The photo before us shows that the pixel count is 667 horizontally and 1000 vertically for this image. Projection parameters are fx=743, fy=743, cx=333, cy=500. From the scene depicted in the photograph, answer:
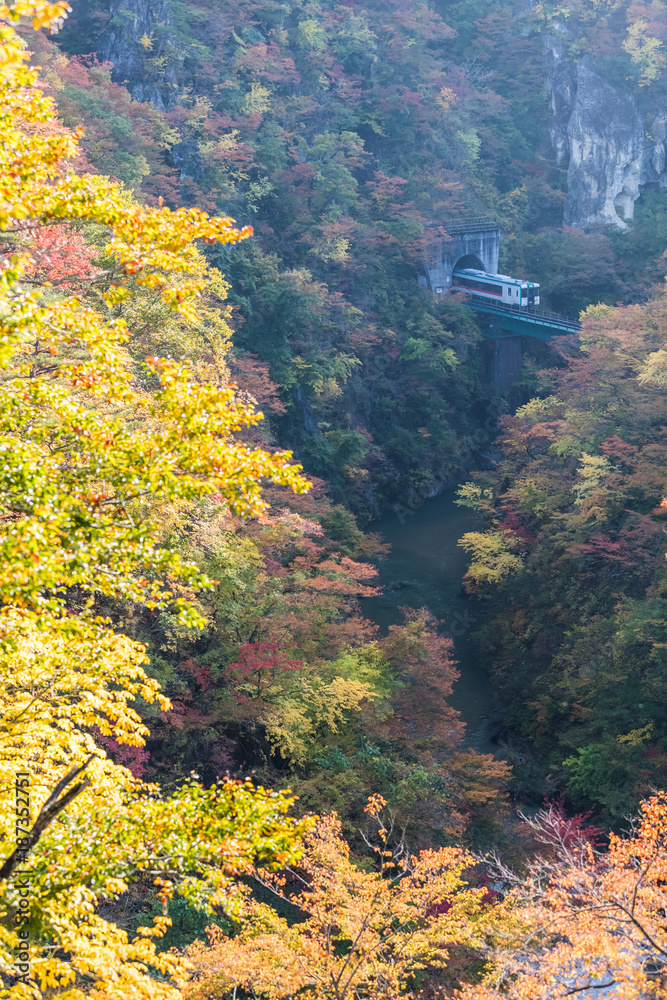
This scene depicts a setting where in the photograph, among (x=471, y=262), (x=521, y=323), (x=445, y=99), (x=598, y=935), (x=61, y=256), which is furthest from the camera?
(x=445, y=99)

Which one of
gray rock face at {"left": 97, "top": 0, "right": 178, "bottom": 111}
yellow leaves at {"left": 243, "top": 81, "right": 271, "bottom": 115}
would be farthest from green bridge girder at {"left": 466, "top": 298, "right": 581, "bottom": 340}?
gray rock face at {"left": 97, "top": 0, "right": 178, "bottom": 111}

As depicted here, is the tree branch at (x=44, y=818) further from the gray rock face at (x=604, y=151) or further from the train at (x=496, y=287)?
the gray rock face at (x=604, y=151)

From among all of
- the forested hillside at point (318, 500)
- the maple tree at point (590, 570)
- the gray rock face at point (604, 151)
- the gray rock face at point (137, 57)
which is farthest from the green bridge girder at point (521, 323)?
the gray rock face at point (137, 57)

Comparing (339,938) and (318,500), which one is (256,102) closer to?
(318,500)

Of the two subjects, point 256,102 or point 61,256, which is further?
point 256,102

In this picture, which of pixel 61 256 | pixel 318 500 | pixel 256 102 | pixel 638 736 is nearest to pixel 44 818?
pixel 61 256

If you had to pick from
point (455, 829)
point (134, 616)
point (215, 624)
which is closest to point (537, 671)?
point (455, 829)
